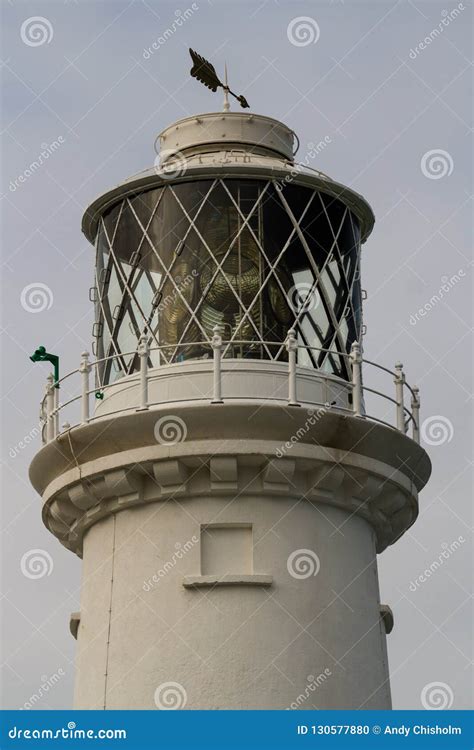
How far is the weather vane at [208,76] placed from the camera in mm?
23828

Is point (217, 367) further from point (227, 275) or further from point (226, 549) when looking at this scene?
point (226, 549)

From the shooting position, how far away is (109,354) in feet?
74.7

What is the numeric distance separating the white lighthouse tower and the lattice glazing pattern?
23 millimetres

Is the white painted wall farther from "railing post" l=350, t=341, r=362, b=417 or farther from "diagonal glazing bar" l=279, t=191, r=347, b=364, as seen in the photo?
"diagonal glazing bar" l=279, t=191, r=347, b=364

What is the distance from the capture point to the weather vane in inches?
938

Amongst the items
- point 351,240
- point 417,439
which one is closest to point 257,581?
point 417,439

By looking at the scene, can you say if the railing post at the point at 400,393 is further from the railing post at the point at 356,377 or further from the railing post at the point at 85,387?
the railing post at the point at 85,387

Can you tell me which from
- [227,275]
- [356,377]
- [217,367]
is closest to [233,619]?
[217,367]

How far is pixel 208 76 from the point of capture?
78.6ft

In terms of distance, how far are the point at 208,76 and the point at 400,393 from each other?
4.64 metres

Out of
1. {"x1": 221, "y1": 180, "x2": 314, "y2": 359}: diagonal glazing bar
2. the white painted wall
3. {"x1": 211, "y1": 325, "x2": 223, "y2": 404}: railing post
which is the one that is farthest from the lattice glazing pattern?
the white painted wall

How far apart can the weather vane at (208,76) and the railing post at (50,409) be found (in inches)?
156

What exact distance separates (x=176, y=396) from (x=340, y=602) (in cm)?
284

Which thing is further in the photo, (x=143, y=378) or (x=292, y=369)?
(x=143, y=378)
